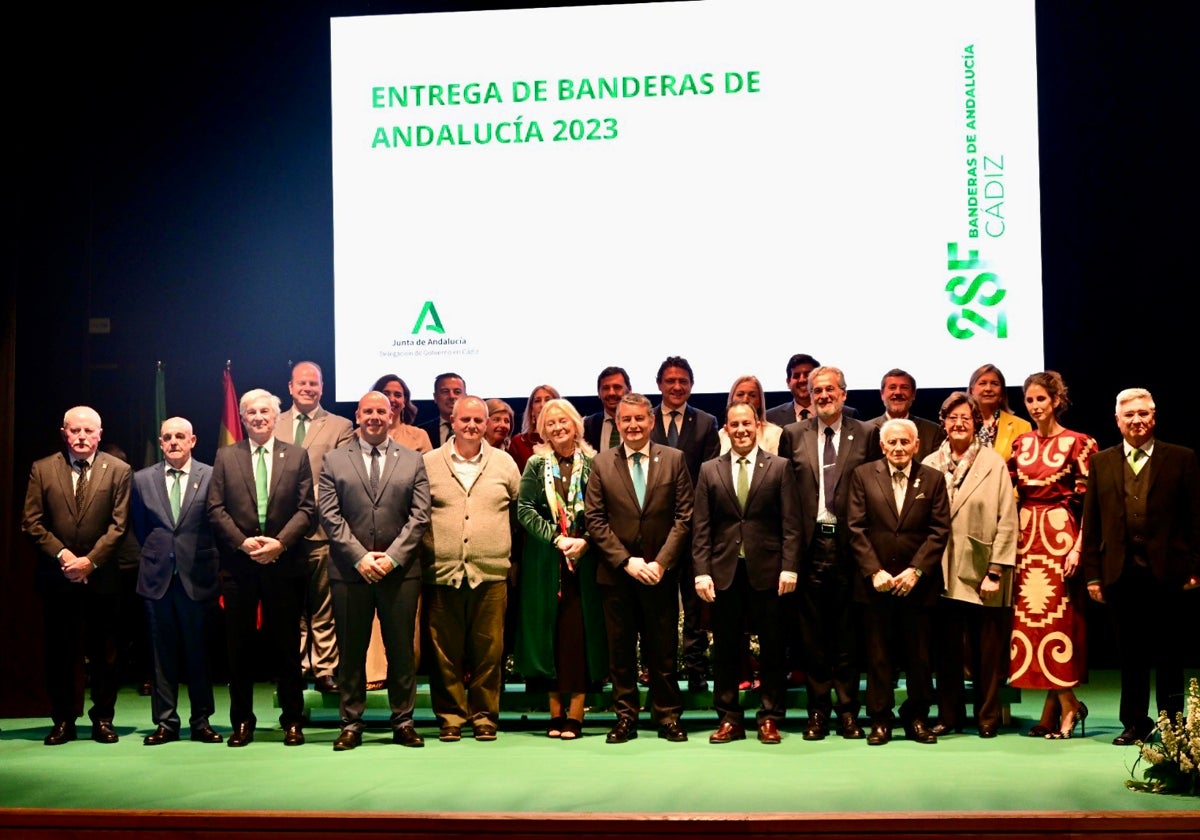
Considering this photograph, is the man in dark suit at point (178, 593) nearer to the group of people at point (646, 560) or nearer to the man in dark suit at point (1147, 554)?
the group of people at point (646, 560)

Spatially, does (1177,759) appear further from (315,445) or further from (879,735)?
(315,445)

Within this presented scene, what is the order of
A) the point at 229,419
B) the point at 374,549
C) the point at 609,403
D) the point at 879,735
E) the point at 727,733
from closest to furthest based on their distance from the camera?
the point at 879,735 < the point at 727,733 < the point at 374,549 < the point at 609,403 < the point at 229,419

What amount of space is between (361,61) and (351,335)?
150cm

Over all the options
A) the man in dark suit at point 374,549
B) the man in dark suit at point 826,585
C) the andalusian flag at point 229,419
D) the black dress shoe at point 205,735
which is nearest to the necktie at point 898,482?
the man in dark suit at point 826,585

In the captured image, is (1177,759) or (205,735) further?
(205,735)

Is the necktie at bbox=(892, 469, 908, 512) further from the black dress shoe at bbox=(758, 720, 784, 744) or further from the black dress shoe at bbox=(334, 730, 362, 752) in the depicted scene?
the black dress shoe at bbox=(334, 730, 362, 752)

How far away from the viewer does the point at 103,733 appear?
19.0ft

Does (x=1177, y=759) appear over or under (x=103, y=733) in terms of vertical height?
over

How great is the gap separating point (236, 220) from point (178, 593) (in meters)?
3.13

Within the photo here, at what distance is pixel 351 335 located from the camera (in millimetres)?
7492

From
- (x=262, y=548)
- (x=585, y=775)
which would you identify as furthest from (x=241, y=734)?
(x=585, y=775)

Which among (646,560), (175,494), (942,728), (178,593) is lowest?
(942,728)

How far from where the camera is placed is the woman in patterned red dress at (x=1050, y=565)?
5668mm

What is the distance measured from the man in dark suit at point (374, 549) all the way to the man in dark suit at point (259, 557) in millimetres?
156
